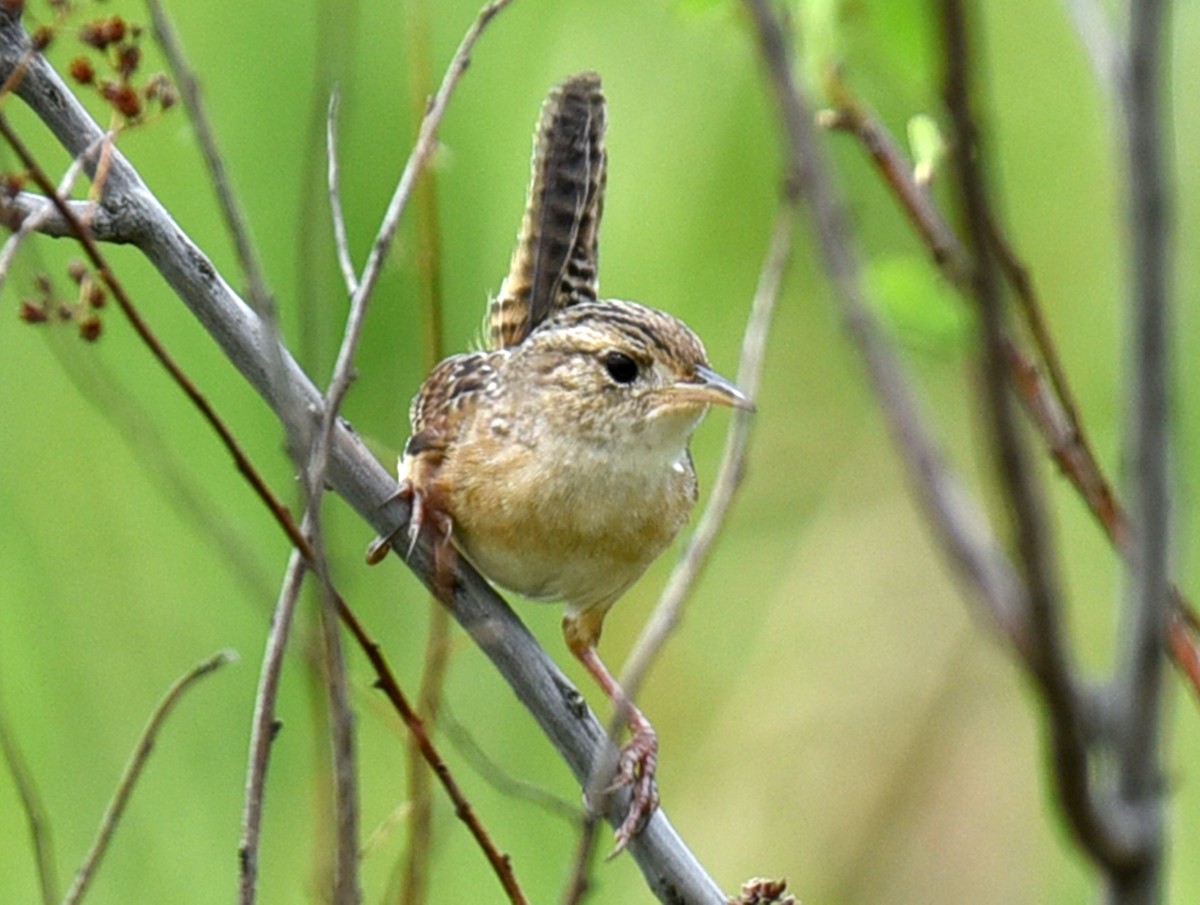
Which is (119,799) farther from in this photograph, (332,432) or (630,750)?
(630,750)

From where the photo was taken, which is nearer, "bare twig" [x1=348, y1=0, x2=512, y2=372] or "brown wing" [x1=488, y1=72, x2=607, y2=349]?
"bare twig" [x1=348, y1=0, x2=512, y2=372]

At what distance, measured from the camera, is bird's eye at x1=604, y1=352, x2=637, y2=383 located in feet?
9.63

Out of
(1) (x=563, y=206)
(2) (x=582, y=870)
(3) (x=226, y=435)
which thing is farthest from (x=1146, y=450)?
(1) (x=563, y=206)

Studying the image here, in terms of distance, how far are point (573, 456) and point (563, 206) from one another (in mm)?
642

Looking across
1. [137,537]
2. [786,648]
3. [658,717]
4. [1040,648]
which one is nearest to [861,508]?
[786,648]

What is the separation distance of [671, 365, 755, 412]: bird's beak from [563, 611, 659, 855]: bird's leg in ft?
1.62

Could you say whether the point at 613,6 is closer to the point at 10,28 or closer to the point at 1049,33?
the point at 1049,33

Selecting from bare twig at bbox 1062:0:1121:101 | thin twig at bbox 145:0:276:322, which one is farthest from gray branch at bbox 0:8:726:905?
bare twig at bbox 1062:0:1121:101

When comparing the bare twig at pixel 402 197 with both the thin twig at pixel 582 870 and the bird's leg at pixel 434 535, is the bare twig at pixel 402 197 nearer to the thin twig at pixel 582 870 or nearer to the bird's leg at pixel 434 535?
the bird's leg at pixel 434 535

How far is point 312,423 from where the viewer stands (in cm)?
203

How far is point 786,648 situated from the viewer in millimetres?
4449

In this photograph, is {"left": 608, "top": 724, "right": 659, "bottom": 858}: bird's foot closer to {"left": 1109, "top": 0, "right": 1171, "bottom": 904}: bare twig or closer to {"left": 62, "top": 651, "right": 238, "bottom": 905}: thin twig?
{"left": 62, "top": 651, "right": 238, "bottom": 905}: thin twig

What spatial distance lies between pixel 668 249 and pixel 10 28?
234 cm

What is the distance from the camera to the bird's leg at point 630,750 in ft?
7.56
